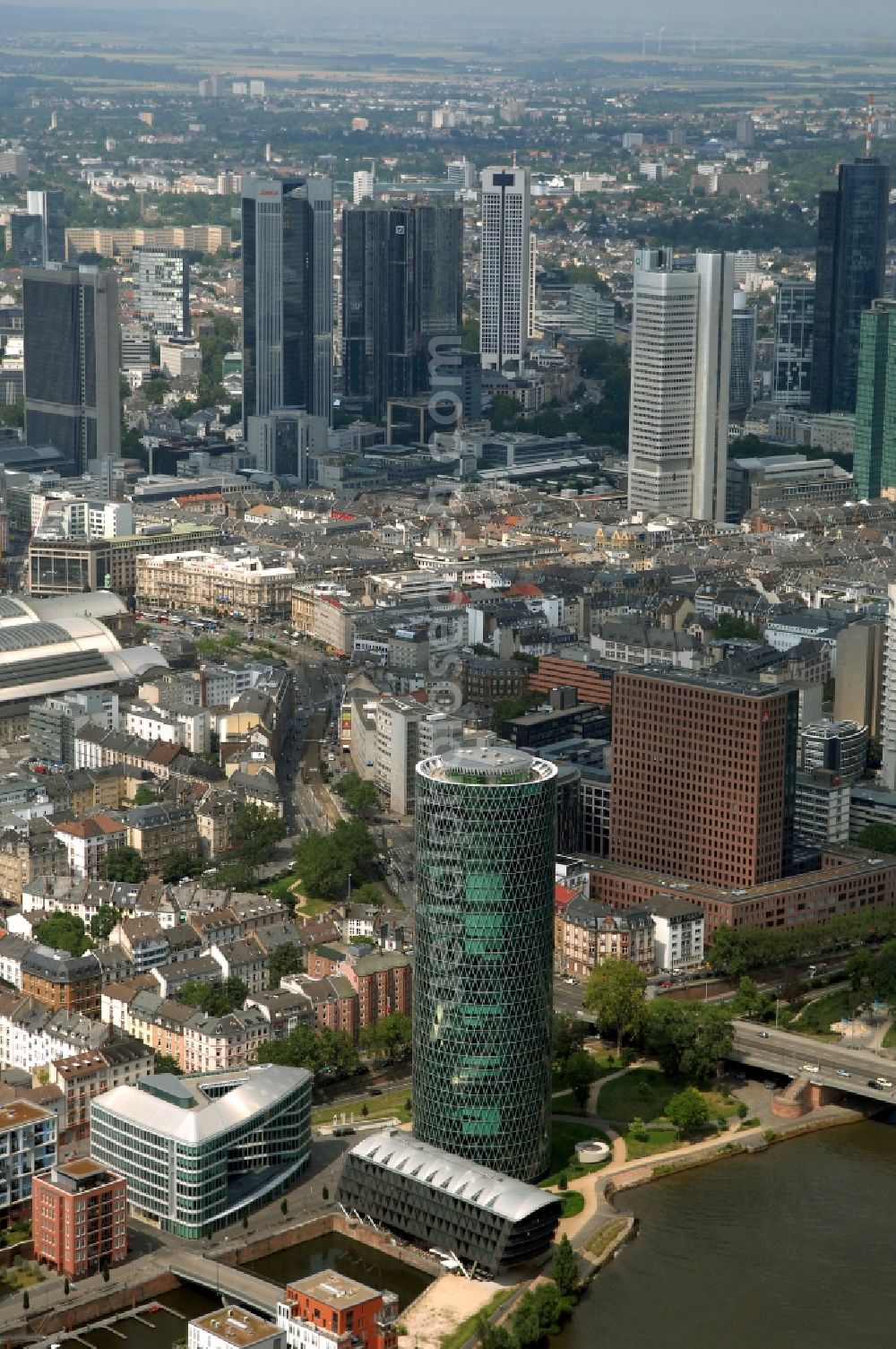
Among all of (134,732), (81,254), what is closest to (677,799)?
(134,732)

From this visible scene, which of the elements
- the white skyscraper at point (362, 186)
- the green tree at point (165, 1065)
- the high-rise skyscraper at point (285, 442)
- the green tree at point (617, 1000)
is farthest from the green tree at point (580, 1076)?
the white skyscraper at point (362, 186)

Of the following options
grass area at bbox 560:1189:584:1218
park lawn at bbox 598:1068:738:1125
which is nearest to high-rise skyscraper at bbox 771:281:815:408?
park lawn at bbox 598:1068:738:1125

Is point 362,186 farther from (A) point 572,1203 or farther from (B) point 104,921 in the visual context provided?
(A) point 572,1203

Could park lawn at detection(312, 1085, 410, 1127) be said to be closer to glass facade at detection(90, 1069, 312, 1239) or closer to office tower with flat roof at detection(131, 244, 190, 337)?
glass facade at detection(90, 1069, 312, 1239)

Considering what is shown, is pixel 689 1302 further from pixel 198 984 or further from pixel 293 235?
pixel 293 235

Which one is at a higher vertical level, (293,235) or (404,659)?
(293,235)
